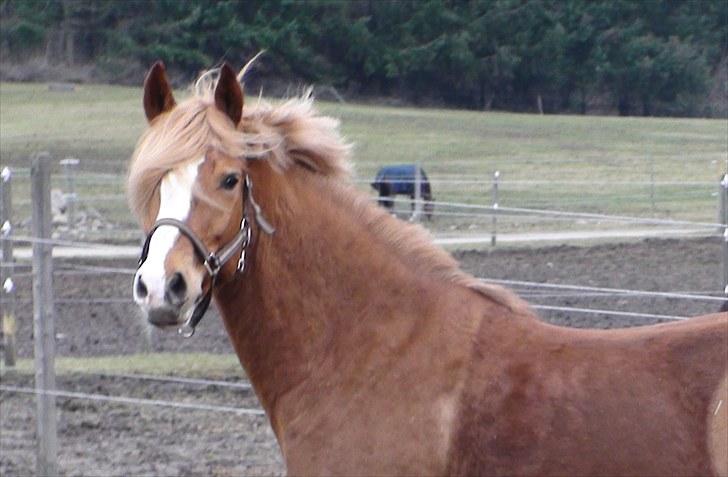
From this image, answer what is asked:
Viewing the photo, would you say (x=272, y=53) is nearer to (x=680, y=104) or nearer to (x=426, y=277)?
(x=680, y=104)

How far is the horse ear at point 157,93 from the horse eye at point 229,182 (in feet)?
1.19

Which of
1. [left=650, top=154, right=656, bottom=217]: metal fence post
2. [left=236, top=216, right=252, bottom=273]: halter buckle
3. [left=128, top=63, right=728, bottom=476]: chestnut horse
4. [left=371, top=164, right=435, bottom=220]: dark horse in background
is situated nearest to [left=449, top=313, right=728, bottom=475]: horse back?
[left=128, top=63, right=728, bottom=476]: chestnut horse

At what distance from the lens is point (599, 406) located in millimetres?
3205

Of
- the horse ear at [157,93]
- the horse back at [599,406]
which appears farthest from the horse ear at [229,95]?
the horse back at [599,406]

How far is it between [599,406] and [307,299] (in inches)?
33.9

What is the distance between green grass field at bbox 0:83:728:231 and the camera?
70.0ft

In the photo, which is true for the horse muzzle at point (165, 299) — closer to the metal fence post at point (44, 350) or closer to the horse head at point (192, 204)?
the horse head at point (192, 204)

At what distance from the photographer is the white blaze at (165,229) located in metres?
3.16

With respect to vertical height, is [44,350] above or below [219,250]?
below

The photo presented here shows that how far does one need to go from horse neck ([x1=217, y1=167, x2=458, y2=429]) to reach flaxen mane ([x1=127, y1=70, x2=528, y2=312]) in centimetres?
8

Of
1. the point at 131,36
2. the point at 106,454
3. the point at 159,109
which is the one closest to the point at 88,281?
the point at 106,454

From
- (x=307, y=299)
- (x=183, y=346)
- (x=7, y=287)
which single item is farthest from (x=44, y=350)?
(x=183, y=346)

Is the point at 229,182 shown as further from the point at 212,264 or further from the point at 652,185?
the point at 652,185

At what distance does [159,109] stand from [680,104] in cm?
3607
